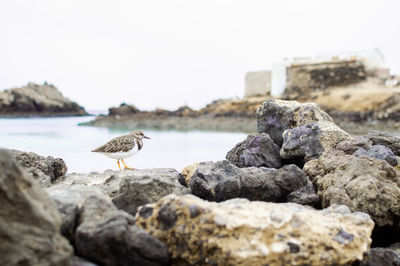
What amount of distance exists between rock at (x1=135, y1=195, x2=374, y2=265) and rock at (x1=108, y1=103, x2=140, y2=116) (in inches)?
1227

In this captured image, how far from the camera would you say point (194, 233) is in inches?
93.0

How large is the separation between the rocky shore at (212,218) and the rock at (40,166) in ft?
0.06

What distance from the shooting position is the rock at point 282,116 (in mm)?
5457

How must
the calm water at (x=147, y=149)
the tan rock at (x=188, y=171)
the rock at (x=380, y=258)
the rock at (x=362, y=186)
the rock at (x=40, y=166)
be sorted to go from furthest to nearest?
the calm water at (x=147, y=149), the tan rock at (x=188, y=171), the rock at (x=40, y=166), the rock at (x=362, y=186), the rock at (x=380, y=258)

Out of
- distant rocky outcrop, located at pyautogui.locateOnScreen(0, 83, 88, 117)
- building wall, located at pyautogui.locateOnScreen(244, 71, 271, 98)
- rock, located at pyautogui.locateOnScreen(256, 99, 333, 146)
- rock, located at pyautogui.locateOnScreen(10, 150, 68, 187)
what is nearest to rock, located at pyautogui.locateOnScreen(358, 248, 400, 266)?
rock, located at pyautogui.locateOnScreen(256, 99, 333, 146)

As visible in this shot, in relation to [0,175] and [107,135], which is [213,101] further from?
[0,175]

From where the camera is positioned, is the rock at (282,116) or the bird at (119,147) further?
the rock at (282,116)

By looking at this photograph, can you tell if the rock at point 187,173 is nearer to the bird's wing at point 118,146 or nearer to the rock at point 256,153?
the rock at point 256,153

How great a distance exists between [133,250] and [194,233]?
380 millimetres

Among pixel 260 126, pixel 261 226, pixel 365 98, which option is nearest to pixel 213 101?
pixel 365 98

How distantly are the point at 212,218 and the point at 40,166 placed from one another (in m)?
2.68

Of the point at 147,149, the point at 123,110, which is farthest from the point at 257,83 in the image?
the point at 147,149

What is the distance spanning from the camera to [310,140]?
4777 mm

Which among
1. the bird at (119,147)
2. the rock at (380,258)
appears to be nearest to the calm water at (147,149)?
the bird at (119,147)
